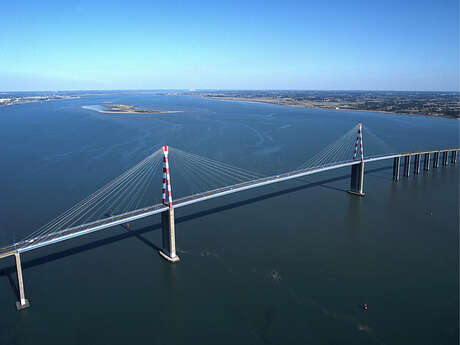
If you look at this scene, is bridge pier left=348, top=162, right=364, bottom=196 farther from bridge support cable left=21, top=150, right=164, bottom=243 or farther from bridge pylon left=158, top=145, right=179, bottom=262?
bridge pylon left=158, top=145, right=179, bottom=262

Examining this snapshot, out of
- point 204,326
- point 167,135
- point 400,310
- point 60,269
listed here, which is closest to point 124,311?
point 204,326

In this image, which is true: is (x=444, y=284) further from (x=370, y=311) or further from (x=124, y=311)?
(x=124, y=311)

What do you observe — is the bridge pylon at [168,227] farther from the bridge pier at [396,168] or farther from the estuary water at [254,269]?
the bridge pier at [396,168]

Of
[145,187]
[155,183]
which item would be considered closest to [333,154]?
[155,183]

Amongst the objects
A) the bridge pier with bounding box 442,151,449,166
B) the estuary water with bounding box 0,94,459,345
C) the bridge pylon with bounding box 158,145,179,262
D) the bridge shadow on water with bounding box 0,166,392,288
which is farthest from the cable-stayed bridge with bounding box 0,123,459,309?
the estuary water with bounding box 0,94,459,345

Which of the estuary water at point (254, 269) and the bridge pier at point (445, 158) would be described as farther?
the bridge pier at point (445, 158)

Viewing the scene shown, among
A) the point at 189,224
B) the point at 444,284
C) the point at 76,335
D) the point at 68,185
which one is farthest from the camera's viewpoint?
the point at 68,185

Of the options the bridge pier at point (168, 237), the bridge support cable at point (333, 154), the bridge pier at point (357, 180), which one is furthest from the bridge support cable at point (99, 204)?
the bridge pier at point (357, 180)
